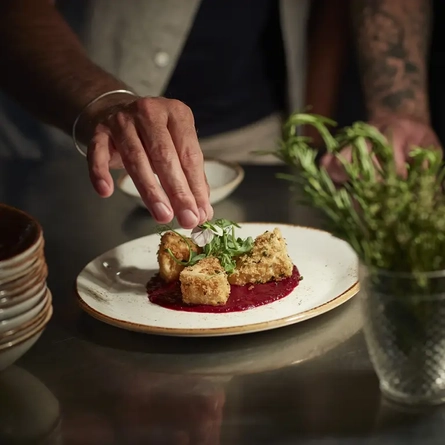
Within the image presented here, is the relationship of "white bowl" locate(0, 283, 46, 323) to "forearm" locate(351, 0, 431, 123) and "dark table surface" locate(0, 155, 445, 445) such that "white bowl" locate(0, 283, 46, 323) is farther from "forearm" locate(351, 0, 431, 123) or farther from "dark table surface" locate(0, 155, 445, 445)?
"forearm" locate(351, 0, 431, 123)

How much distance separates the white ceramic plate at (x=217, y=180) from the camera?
1.59 m

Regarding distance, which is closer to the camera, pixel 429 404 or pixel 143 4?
pixel 429 404

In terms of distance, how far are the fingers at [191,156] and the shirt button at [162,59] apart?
81cm

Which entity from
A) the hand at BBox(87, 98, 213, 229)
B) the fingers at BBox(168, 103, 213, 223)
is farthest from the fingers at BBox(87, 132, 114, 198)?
the fingers at BBox(168, 103, 213, 223)

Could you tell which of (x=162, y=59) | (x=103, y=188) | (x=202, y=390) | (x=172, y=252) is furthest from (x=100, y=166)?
(x=162, y=59)

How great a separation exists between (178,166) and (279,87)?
1.12 m

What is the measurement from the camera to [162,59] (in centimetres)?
207

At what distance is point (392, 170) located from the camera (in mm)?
775

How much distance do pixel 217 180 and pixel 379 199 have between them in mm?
938

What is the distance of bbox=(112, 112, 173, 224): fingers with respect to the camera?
1.16 metres

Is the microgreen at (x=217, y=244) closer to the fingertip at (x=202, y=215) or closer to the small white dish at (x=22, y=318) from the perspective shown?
the fingertip at (x=202, y=215)

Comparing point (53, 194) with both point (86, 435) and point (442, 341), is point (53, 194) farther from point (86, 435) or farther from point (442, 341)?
point (442, 341)

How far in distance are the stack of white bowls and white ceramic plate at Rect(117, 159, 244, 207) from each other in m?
0.62

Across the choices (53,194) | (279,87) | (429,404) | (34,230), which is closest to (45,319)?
(34,230)
